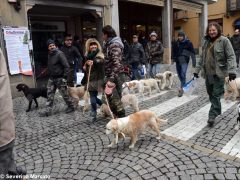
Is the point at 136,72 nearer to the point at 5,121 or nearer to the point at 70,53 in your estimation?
the point at 70,53

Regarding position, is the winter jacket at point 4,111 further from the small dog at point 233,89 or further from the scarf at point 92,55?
the small dog at point 233,89

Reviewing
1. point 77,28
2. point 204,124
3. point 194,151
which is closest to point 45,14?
point 77,28

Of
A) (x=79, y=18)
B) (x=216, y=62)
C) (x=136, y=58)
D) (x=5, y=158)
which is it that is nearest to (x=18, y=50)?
(x=136, y=58)

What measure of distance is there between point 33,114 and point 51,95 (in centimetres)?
74

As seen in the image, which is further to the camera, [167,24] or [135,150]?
[167,24]

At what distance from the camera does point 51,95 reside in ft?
23.2

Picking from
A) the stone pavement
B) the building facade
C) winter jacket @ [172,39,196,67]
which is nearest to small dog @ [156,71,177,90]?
winter jacket @ [172,39,196,67]

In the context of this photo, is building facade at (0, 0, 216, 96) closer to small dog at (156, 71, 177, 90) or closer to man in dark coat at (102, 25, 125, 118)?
small dog at (156, 71, 177, 90)

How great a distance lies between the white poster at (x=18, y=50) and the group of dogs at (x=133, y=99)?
7.61 ft

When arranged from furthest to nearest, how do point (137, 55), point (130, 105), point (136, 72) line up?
point (136, 72) → point (137, 55) → point (130, 105)

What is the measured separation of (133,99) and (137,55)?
13.3 feet

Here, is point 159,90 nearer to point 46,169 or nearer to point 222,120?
point 222,120

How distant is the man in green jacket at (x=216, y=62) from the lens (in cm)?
493

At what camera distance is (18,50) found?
382 inches
